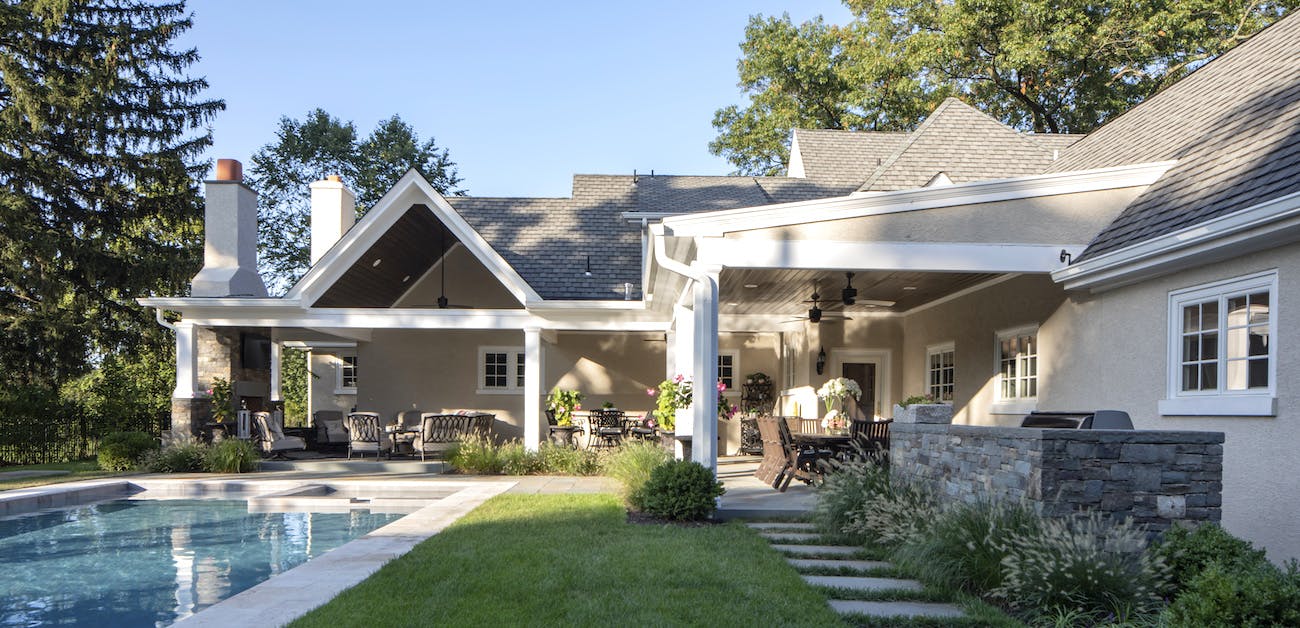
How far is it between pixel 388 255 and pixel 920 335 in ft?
29.6

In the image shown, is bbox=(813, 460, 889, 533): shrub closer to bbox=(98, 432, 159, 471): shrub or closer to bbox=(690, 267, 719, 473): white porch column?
bbox=(690, 267, 719, 473): white porch column

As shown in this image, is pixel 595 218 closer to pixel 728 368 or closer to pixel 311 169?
pixel 728 368

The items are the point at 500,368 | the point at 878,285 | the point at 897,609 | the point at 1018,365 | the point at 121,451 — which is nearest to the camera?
the point at 897,609

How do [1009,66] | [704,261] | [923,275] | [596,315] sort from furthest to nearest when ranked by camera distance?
[1009,66] < [596,315] < [923,275] < [704,261]

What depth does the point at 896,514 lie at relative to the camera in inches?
289

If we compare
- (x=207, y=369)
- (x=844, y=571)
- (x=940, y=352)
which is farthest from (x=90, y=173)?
(x=844, y=571)

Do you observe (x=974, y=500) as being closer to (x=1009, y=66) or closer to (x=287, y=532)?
(x=287, y=532)

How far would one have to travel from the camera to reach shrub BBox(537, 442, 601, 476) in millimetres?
13750

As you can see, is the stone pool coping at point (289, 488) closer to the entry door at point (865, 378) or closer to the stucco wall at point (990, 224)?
the stucco wall at point (990, 224)

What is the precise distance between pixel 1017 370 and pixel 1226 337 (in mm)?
4110

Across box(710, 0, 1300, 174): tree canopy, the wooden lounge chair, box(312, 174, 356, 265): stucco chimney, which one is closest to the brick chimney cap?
box(312, 174, 356, 265): stucco chimney

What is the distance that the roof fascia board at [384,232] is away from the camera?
14297mm

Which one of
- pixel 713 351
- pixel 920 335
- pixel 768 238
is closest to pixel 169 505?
pixel 713 351

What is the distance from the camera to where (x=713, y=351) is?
30.7 feet
